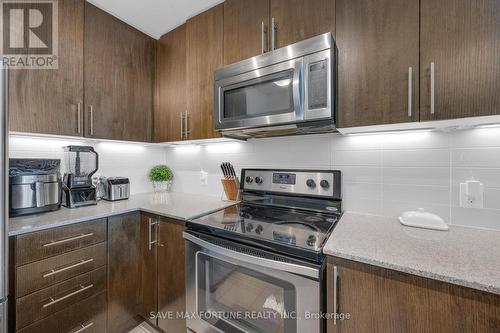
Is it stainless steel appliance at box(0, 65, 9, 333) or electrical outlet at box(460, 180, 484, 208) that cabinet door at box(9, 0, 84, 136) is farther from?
electrical outlet at box(460, 180, 484, 208)

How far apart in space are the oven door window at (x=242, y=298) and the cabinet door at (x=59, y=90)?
1278mm

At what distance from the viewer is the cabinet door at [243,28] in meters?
1.32

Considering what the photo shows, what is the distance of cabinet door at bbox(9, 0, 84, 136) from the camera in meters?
1.23

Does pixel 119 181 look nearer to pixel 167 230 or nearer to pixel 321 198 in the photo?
pixel 167 230

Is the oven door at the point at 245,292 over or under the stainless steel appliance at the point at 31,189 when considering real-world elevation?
under

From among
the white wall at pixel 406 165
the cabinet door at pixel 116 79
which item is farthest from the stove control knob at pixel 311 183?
the cabinet door at pixel 116 79

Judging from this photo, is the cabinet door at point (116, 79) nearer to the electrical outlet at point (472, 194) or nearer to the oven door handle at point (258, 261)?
the oven door handle at point (258, 261)

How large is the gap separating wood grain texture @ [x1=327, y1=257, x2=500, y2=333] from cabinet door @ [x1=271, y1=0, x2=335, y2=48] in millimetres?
1155

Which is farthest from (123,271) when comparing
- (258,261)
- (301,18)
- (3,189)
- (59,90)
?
(301,18)

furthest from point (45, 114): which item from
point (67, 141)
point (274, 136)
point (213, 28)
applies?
point (274, 136)

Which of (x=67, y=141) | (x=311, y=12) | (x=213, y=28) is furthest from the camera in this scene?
(x=67, y=141)

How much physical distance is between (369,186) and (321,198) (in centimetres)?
29

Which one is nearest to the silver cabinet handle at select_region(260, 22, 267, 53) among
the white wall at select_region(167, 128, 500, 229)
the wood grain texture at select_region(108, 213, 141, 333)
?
the white wall at select_region(167, 128, 500, 229)

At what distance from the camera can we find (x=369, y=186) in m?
1.29
